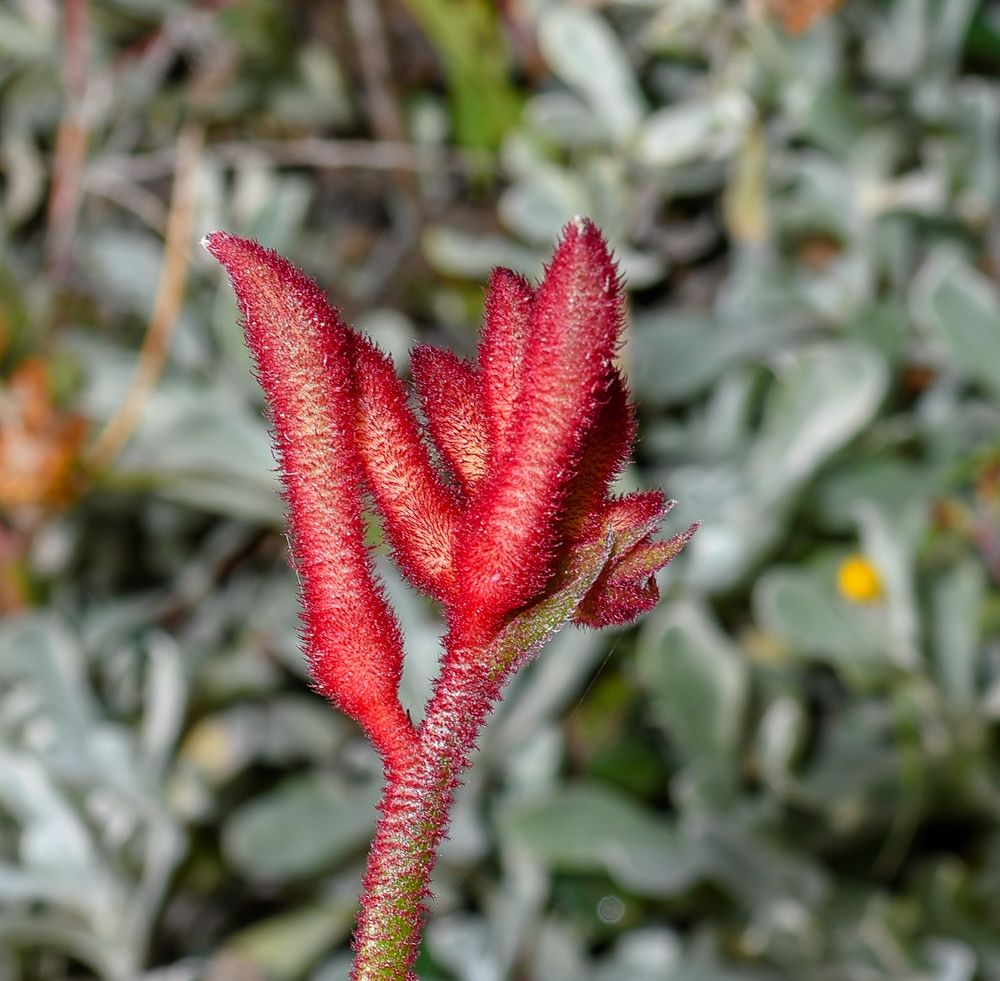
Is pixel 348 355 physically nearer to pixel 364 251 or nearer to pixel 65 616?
pixel 65 616

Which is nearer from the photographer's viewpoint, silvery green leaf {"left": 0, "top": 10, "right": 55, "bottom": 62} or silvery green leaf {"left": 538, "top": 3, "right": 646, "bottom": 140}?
silvery green leaf {"left": 538, "top": 3, "right": 646, "bottom": 140}

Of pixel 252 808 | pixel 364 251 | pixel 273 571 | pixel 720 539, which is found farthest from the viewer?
pixel 364 251

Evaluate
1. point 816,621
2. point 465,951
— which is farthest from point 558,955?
point 816,621

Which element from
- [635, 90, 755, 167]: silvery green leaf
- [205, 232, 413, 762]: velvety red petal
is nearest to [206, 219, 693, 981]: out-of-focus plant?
[205, 232, 413, 762]: velvety red petal

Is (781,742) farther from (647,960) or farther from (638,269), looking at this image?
(638,269)

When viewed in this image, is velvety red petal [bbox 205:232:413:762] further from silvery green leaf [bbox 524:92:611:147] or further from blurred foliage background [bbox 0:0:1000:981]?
silvery green leaf [bbox 524:92:611:147]

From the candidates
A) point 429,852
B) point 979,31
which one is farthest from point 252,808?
point 979,31

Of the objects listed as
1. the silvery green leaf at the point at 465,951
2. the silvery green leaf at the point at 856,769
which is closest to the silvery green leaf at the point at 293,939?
the silvery green leaf at the point at 465,951

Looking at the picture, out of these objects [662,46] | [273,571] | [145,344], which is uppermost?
[662,46]
